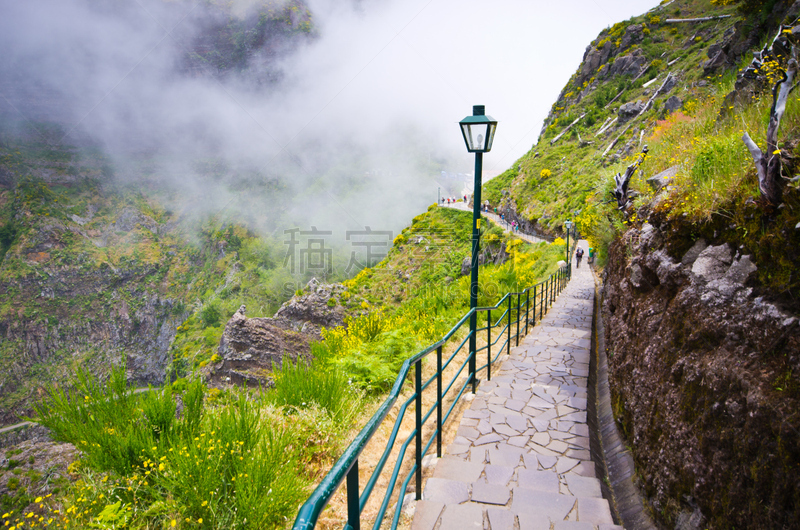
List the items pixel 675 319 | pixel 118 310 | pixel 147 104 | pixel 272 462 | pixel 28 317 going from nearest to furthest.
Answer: pixel 272 462 → pixel 675 319 → pixel 28 317 → pixel 118 310 → pixel 147 104

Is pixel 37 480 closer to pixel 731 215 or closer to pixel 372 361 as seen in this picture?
pixel 372 361

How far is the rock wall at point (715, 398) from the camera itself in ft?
5.32

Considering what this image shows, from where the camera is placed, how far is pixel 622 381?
386 cm

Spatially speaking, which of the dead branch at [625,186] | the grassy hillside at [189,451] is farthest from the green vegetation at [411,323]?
the dead branch at [625,186]

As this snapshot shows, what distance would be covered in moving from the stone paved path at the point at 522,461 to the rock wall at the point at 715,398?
1.73 ft

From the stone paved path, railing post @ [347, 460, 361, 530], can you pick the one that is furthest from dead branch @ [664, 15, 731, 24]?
railing post @ [347, 460, 361, 530]

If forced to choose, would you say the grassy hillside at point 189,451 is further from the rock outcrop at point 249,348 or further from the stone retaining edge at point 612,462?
the rock outcrop at point 249,348

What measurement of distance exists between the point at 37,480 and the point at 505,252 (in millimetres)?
28076

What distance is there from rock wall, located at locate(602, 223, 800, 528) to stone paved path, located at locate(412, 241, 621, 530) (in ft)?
1.73

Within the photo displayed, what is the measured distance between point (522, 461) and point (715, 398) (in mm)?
1775

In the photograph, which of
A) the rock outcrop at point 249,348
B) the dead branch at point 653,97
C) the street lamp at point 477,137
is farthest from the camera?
the dead branch at point 653,97

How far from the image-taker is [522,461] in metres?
3.31

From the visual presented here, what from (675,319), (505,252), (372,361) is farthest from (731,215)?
(505,252)

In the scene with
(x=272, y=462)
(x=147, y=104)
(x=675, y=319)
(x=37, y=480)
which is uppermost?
(x=147, y=104)
